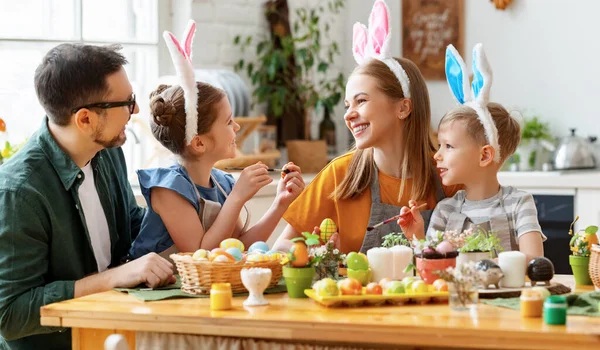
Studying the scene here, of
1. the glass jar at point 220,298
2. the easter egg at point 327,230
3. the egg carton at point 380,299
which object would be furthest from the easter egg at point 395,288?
the easter egg at point 327,230

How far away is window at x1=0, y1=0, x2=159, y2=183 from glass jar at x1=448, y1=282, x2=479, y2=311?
236 centimetres

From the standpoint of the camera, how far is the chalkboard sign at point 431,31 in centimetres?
Answer: 534

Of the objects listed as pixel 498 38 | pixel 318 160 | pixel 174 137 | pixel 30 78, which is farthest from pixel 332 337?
pixel 498 38

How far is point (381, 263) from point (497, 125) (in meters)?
0.73

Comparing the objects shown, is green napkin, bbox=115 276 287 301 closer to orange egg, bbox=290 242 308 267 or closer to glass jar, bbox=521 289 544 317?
orange egg, bbox=290 242 308 267

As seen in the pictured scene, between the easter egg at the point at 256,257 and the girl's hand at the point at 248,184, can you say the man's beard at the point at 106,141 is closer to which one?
the girl's hand at the point at 248,184

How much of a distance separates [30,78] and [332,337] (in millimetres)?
2588

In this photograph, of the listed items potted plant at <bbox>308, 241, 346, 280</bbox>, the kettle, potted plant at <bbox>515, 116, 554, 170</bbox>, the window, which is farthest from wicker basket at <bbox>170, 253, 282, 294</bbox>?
potted plant at <bbox>515, 116, 554, 170</bbox>

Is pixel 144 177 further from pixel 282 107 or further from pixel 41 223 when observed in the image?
pixel 282 107

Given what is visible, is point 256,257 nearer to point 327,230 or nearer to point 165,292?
point 165,292

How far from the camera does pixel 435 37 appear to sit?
212 inches

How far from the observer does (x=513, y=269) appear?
2064 millimetres

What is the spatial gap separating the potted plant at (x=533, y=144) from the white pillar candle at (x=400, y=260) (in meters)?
3.00

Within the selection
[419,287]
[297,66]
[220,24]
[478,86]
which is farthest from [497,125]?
[297,66]
